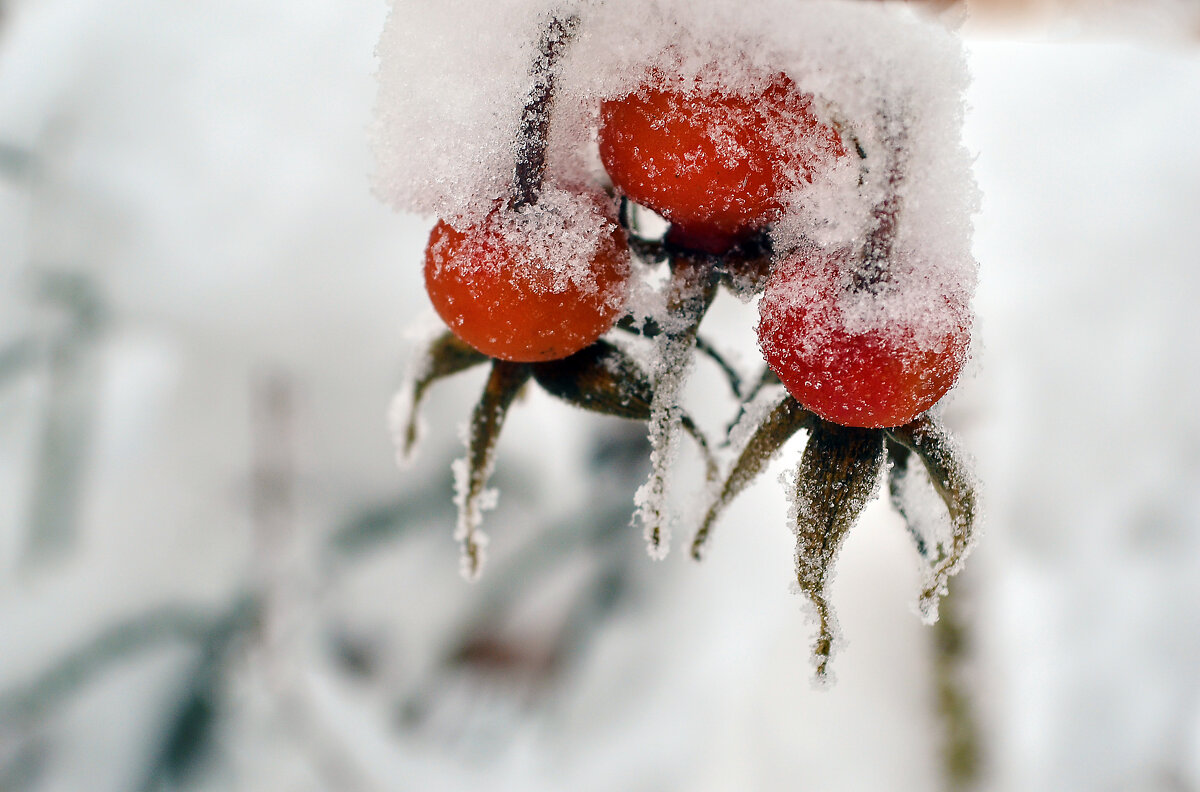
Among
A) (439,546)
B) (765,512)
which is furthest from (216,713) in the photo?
(765,512)

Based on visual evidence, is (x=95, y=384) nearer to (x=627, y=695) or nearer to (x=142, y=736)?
(x=142, y=736)

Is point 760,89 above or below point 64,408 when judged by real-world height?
above

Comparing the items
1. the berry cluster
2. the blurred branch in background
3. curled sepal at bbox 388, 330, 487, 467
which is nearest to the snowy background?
the blurred branch in background

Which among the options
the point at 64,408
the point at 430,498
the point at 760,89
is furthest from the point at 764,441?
the point at 64,408

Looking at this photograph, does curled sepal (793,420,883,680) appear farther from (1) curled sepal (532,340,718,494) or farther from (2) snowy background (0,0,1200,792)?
(2) snowy background (0,0,1200,792)

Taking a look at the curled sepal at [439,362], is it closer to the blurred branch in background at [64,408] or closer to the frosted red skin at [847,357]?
the frosted red skin at [847,357]

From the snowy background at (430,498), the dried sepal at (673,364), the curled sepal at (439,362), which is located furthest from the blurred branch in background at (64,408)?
the dried sepal at (673,364)

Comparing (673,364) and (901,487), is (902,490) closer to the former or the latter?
(901,487)
